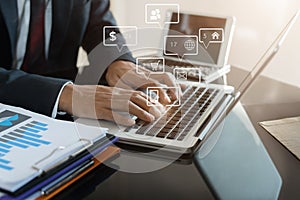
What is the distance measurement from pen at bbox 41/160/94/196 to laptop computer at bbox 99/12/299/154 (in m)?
0.11

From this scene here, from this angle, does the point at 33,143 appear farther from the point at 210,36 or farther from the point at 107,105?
the point at 210,36

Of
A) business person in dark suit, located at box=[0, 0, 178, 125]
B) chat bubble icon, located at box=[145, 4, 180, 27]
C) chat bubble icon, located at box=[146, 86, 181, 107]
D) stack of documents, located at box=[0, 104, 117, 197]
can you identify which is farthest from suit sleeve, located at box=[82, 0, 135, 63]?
stack of documents, located at box=[0, 104, 117, 197]

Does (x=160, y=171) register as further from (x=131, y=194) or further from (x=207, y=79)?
(x=207, y=79)

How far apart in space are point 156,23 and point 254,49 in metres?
0.50

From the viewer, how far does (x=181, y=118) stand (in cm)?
91

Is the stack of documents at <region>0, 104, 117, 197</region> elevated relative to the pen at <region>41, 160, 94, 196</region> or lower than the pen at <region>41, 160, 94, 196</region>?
elevated

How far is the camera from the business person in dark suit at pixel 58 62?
91 centimetres

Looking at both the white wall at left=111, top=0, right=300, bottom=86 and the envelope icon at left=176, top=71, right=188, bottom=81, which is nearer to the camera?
the envelope icon at left=176, top=71, right=188, bottom=81

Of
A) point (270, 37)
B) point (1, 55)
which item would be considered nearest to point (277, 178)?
point (1, 55)

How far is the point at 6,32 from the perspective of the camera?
118 cm

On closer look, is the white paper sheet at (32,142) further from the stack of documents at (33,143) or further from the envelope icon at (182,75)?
the envelope icon at (182,75)

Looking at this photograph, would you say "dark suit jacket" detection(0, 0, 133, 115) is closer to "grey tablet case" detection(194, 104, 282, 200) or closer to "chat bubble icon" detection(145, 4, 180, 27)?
"chat bubble icon" detection(145, 4, 180, 27)

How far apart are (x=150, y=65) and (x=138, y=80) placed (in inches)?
6.3

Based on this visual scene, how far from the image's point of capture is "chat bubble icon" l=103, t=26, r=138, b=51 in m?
1.23
